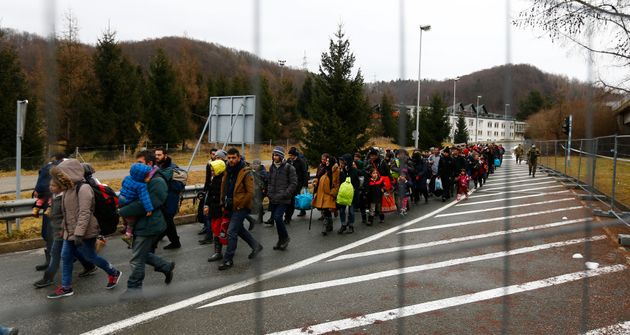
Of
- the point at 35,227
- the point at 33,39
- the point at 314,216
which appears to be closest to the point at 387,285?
the point at 33,39

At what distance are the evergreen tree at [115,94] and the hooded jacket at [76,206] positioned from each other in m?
9.47

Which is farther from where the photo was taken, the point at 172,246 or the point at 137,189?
the point at 172,246

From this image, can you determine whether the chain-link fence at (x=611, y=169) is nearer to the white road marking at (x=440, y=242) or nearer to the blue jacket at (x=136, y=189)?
the white road marking at (x=440, y=242)

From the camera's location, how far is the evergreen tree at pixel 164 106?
29.1 m

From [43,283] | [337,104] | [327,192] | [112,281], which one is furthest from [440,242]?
[337,104]

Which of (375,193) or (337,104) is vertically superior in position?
(337,104)

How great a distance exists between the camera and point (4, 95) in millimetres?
16344

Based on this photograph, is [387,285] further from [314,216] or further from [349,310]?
[314,216]

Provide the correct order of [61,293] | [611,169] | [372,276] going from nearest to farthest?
[61,293], [372,276], [611,169]

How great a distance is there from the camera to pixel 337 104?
15.5 metres

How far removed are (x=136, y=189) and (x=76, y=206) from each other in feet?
2.01

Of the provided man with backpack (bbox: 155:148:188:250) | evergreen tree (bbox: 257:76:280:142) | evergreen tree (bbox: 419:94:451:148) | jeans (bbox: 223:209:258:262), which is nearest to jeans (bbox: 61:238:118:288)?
jeans (bbox: 223:209:258:262)

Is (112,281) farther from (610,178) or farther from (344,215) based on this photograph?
(610,178)

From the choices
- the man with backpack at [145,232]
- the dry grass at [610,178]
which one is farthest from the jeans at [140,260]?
the dry grass at [610,178]
